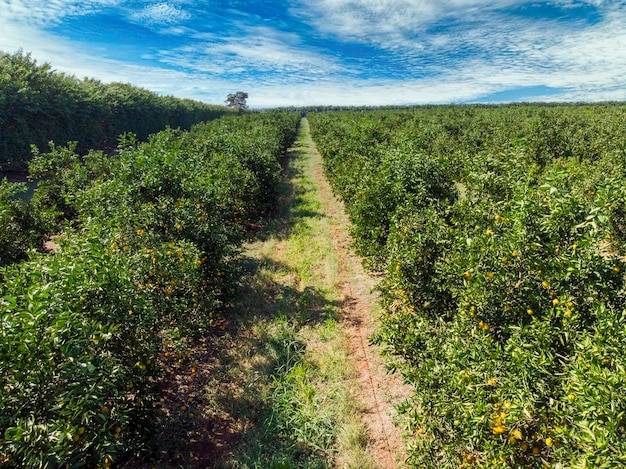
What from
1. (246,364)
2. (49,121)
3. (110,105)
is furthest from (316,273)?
(110,105)

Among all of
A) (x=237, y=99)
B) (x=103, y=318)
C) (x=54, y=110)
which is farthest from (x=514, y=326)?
(x=237, y=99)

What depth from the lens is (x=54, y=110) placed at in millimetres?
22062

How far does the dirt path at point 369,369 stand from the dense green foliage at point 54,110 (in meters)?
20.2

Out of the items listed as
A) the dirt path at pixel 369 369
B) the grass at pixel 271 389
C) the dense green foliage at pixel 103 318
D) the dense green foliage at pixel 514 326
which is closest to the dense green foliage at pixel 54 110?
Answer: the dense green foliage at pixel 103 318

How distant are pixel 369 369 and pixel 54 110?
2681 centimetres

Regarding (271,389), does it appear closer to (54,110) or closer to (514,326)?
(514,326)

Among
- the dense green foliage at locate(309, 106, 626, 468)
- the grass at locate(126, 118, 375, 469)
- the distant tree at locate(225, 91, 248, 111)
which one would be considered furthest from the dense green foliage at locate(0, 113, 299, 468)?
the distant tree at locate(225, 91, 248, 111)

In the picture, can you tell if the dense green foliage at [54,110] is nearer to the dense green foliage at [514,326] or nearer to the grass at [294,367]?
the grass at [294,367]

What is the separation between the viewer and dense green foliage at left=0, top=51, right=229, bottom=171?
18500mm

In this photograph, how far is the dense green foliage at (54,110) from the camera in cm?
1850

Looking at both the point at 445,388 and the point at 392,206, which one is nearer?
the point at 445,388

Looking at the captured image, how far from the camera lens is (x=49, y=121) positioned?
2197 cm

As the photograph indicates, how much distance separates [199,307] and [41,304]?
301 centimetres

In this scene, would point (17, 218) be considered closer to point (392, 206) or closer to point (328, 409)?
point (328, 409)
